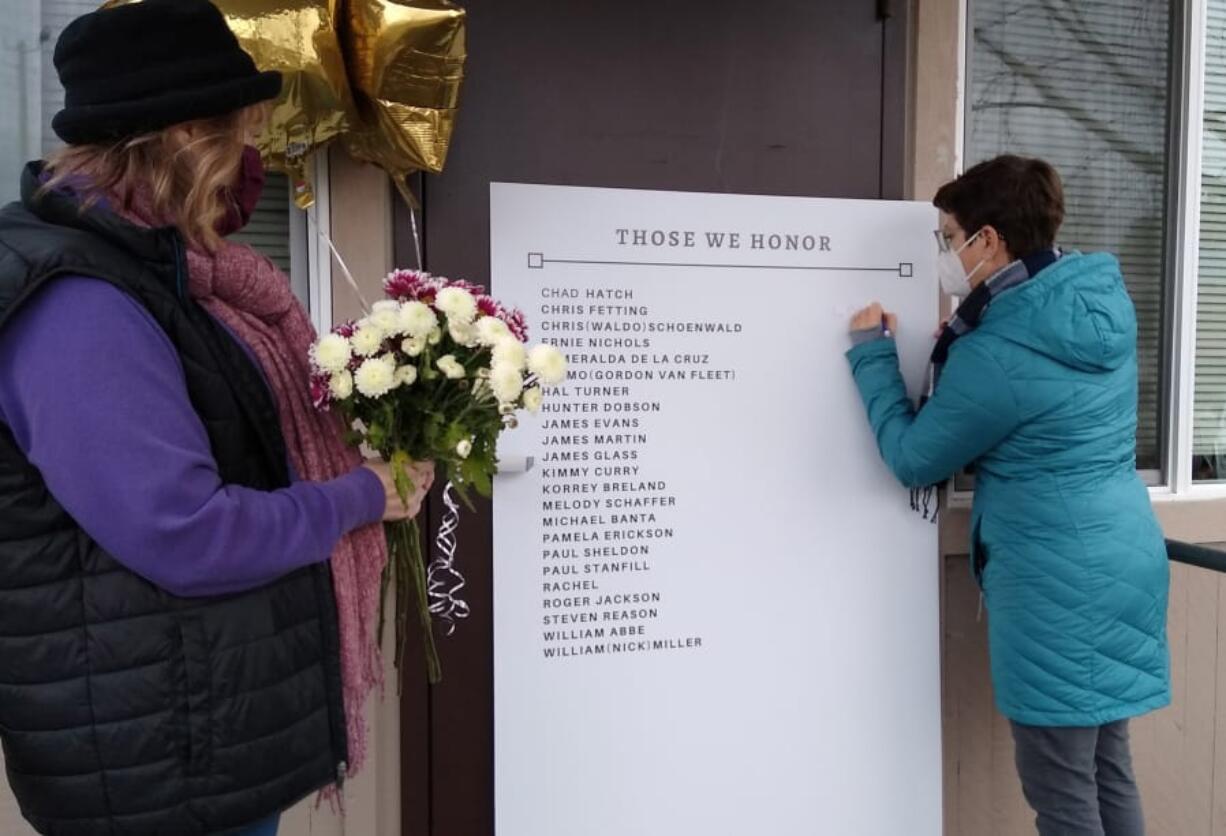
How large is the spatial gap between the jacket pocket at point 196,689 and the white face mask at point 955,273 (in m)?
1.62

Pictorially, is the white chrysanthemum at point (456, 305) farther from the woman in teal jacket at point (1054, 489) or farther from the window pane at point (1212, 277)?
the window pane at point (1212, 277)

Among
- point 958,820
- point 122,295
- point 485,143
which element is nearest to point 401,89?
point 485,143

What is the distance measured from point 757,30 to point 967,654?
1.54 m

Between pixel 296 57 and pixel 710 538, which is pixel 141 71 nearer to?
pixel 296 57

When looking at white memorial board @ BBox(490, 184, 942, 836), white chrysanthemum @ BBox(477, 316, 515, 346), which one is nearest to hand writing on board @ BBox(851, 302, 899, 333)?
white memorial board @ BBox(490, 184, 942, 836)

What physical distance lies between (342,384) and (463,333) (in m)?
0.17

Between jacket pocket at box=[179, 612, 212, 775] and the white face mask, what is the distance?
162 centimetres

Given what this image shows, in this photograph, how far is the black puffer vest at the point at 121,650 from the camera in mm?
1165

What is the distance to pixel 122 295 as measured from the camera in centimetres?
115

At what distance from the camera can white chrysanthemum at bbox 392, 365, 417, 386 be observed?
1.38 meters

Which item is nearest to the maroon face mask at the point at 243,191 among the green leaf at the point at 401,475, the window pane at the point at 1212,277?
the green leaf at the point at 401,475

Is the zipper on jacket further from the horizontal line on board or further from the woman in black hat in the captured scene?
the horizontal line on board

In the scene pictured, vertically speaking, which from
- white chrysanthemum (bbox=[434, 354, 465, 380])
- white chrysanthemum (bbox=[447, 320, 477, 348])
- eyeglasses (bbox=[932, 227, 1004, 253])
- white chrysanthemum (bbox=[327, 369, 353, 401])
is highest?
eyeglasses (bbox=[932, 227, 1004, 253])

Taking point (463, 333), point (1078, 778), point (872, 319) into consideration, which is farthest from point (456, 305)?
point (1078, 778)
